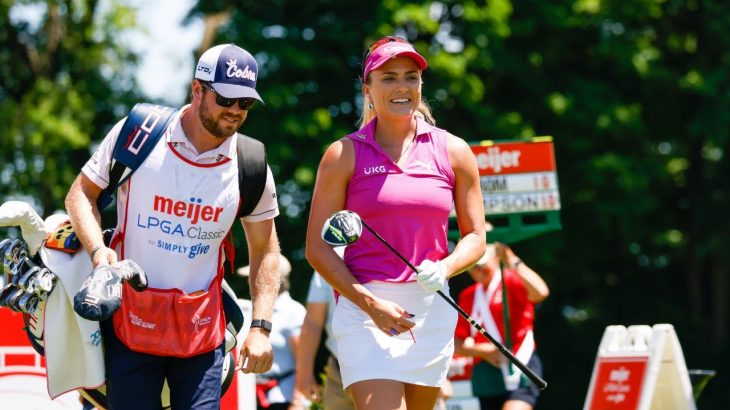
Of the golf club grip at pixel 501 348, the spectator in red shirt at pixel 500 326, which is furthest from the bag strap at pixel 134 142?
the spectator in red shirt at pixel 500 326

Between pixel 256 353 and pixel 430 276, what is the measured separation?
801 millimetres

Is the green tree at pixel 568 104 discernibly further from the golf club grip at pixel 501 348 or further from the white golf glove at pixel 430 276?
the white golf glove at pixel 430 276

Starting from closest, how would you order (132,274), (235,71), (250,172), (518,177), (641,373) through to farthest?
(132,274) → (235,71) → (250,172) → (641,373) → (518,177)

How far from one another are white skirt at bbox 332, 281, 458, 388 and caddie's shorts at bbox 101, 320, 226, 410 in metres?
0.54

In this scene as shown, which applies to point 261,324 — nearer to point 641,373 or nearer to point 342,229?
point 342,229

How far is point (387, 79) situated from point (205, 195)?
0.90m

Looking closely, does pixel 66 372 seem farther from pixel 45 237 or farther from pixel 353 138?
pixel 353 138

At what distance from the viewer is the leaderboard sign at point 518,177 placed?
8.85 meters

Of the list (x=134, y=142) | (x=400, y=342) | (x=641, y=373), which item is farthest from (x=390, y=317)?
(x=641, y=373)

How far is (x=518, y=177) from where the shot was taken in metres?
8.91

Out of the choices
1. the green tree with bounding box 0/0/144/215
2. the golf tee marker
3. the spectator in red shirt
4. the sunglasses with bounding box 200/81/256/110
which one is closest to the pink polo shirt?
the sunglasses with bounding box 200/81/256/110

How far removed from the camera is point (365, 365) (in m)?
4.75

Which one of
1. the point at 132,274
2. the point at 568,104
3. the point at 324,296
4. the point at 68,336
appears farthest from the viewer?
the point at 568,104

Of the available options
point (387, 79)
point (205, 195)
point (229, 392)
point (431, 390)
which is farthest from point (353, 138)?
point (229, 392)
